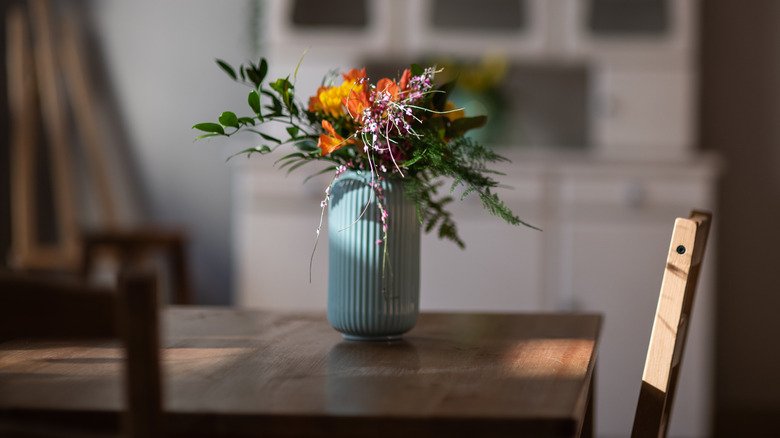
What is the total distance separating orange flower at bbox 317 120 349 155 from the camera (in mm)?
1111

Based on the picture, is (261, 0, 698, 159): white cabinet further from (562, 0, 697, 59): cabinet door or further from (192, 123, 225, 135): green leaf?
(192, 123, 225, 135): green leaf

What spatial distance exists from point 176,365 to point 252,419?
0.87ft

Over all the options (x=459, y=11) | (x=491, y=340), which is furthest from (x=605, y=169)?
(x=491, y=340)

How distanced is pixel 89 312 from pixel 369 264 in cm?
58

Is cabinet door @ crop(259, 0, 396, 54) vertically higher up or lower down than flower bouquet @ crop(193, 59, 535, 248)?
higher up

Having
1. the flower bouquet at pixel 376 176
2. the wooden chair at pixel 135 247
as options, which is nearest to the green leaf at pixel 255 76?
the flower bouquet at pixel 376 176

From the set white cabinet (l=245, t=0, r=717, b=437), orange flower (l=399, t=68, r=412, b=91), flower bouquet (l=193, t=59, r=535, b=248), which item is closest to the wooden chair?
white cabinet (l=245, t=0, r=717, b=437)

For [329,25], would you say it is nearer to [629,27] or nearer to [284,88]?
[629,27]

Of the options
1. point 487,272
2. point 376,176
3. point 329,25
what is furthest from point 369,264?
point 329,25

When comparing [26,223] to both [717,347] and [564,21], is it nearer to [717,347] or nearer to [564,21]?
[564,21]

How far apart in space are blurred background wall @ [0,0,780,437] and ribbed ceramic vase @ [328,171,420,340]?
2013 mm

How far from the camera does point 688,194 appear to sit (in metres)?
2.70

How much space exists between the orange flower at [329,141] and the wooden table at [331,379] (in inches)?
10.7

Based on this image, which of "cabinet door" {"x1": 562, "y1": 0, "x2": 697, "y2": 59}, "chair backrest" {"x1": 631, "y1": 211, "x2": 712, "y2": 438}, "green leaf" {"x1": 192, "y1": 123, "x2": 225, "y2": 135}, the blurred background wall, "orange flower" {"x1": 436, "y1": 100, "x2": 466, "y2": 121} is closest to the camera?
"chair backrest" {"x1": 631, "y1": 211, "x2": 712, "y2": 438}
